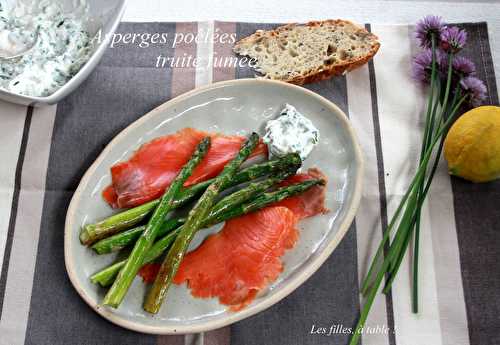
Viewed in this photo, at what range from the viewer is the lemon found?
2113 mm

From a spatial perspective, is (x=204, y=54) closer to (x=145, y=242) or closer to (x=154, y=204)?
(x=154, y=204)

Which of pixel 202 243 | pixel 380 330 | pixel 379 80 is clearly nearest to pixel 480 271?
pixel 380 330

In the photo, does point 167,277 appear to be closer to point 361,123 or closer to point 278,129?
point 278,129

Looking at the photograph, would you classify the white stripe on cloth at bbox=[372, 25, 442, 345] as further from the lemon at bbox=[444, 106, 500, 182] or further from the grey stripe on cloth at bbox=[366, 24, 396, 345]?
the lemon at bbox=[444, 106, 500, 182]

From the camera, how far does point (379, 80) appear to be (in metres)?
2.51

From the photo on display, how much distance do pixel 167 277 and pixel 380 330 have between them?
897 mm

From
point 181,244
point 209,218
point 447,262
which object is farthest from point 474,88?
point 181,244

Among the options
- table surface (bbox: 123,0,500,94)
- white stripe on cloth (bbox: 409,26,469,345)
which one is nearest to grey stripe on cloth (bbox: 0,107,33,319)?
table surface (bbox: 123,0,500,94)

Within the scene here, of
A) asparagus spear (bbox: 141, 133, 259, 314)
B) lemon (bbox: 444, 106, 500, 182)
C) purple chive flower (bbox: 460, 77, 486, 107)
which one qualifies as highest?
purple chive flower (bbox: 460, 77, 486, 107)

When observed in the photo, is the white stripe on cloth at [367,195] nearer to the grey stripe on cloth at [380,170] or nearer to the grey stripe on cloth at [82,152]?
the grey stripe on cloth at [380,170]

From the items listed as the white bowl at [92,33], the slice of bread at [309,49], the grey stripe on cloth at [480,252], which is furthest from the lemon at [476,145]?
the white bowl at [92,33]

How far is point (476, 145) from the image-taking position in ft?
6.98

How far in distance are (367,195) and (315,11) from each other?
1.00 meters

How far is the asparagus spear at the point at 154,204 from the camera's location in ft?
6.73
